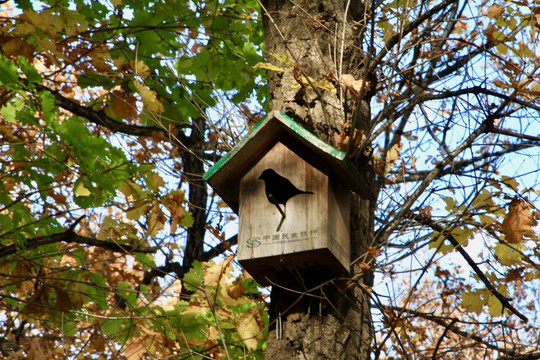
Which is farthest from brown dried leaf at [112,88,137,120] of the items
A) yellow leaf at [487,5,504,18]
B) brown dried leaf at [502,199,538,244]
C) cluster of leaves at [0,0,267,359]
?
brown dried leaf at [502,199,538,244]

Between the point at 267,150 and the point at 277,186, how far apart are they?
0.19 meters

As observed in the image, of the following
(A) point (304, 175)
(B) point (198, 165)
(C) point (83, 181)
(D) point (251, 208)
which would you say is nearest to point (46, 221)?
(C) point (83, 181)

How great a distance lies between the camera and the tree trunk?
7.86 ft

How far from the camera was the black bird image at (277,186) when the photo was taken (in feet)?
8.64

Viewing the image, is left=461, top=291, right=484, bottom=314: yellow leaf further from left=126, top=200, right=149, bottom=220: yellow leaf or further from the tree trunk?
left=126, top=200, right=149, bottom=220: yellow leaf

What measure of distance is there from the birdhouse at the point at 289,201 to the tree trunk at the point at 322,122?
110 mm

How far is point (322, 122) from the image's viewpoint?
108 inches

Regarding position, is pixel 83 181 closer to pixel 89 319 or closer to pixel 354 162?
pixel 89 319

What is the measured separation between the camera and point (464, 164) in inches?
231

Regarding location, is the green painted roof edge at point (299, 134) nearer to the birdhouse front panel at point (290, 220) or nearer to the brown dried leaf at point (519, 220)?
the birdhouse front panel at point (290, 220)

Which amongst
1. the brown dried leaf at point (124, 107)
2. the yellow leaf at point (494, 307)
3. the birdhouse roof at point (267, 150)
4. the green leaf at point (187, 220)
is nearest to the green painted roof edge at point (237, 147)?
the birdhouse roof at point (267, 150)

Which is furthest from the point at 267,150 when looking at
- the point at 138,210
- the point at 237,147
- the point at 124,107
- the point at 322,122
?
the point at 124,107

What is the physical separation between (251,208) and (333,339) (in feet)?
2.30

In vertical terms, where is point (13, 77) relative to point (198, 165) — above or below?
below
